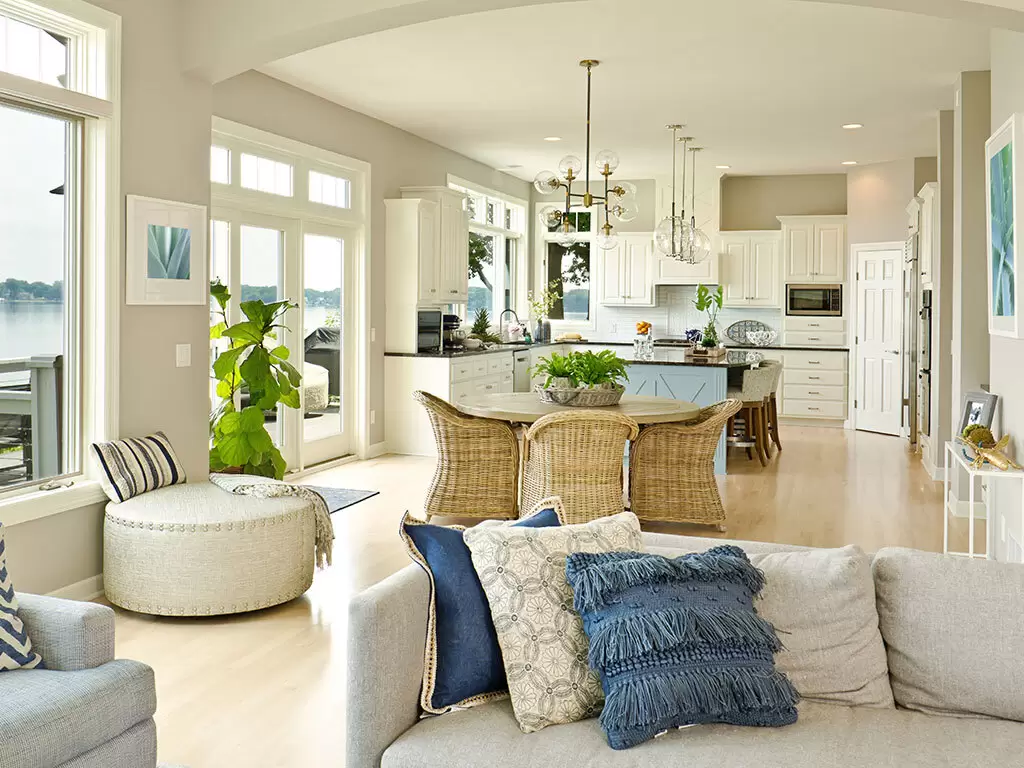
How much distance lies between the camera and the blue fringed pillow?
196cm

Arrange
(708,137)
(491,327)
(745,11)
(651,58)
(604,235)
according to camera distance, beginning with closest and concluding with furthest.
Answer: (745,11) → (651,58) → (604,235) → (708,137) → (491,327)

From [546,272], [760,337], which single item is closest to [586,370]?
[760,337]

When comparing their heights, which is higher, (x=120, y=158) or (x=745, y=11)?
(x=745, y=11)

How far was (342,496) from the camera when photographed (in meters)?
6.60

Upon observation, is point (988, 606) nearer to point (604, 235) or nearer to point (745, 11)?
point (745, 11)

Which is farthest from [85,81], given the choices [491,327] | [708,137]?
[491,327]

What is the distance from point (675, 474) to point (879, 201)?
19.9ft

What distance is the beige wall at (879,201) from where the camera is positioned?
10234 mm

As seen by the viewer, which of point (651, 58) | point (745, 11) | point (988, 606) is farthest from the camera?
point (651, 58)

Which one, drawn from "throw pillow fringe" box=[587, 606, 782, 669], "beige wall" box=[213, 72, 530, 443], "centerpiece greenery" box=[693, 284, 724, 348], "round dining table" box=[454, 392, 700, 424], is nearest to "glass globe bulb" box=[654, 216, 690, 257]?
"centerpiece greenery" box=[693, 284, 724, 348]

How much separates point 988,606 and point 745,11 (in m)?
3.82

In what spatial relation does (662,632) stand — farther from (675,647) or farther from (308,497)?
(308,497)

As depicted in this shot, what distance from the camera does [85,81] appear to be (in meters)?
4.18

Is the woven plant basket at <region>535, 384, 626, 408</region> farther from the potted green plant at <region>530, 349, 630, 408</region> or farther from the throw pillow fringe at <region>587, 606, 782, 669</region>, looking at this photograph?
the throw pillow fringe at <region>587, 606, 782, 669</region>
